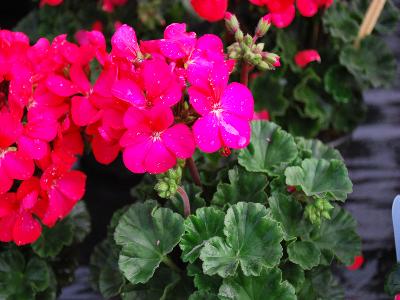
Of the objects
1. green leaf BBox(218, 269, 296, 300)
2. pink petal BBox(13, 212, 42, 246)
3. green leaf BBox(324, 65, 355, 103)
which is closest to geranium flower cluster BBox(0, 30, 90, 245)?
pink petal BBox(13, 212, 42, 246)

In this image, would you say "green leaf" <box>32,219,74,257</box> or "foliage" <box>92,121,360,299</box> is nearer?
"foliage" <box>92,121,360,299</box>

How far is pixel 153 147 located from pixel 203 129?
0.09m

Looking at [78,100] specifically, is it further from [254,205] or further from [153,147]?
[254,205]

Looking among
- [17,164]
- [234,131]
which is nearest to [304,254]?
[234,131]

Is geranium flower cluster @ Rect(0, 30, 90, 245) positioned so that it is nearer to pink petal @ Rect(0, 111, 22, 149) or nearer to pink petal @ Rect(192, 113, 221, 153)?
pink petal @ Rect(0, 111, 22, 149)

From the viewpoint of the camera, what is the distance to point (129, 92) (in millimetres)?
901

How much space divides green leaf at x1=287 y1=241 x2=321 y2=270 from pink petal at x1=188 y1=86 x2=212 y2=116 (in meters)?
0.32

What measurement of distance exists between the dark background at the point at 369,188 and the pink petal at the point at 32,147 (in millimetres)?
624

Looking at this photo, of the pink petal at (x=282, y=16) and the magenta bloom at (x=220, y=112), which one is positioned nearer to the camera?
the magenta bloom at (x=220, y=112)

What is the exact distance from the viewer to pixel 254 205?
3.30ft

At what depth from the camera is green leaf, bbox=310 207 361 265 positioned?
1.16 m

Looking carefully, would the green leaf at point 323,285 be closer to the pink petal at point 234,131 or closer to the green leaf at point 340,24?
the pink petal at point 234,131

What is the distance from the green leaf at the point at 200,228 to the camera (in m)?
1.00

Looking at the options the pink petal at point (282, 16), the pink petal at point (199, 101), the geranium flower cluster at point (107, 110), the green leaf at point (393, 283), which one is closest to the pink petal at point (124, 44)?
the geranium flower cluster at point (107, 110)
